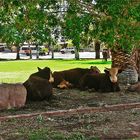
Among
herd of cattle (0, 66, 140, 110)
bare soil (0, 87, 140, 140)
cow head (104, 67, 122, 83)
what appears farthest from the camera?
cow head (104, 67, 122, 83)

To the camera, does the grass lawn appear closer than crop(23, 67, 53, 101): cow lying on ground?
No

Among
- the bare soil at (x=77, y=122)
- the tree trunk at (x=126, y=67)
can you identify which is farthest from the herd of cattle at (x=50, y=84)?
the tree trunk at (x=126, y=67)

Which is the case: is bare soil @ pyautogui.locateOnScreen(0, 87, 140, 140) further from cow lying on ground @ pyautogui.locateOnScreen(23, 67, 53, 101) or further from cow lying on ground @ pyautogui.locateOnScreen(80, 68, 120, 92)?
cow lying on ground @ pyautogui.locateOnScreen(80, 68, 120, 92)

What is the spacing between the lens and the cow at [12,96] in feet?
41.3

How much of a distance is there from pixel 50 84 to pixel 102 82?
229cm

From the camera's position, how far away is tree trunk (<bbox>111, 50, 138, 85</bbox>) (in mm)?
18969

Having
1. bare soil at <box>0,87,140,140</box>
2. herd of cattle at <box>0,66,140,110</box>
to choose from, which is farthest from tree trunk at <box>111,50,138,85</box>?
bare soil at <box>0,87,140,140</box>

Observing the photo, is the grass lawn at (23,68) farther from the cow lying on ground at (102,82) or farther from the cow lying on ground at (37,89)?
the cow lying on ground at (37,89)

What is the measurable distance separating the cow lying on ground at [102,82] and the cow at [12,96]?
388cm

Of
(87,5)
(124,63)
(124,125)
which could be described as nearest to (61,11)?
(87,5)

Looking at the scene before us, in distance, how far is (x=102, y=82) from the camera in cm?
1631

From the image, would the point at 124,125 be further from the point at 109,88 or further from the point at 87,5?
the point at 109,88

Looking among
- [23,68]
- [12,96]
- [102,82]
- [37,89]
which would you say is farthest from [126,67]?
[23,68]

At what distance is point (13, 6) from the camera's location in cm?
1151
